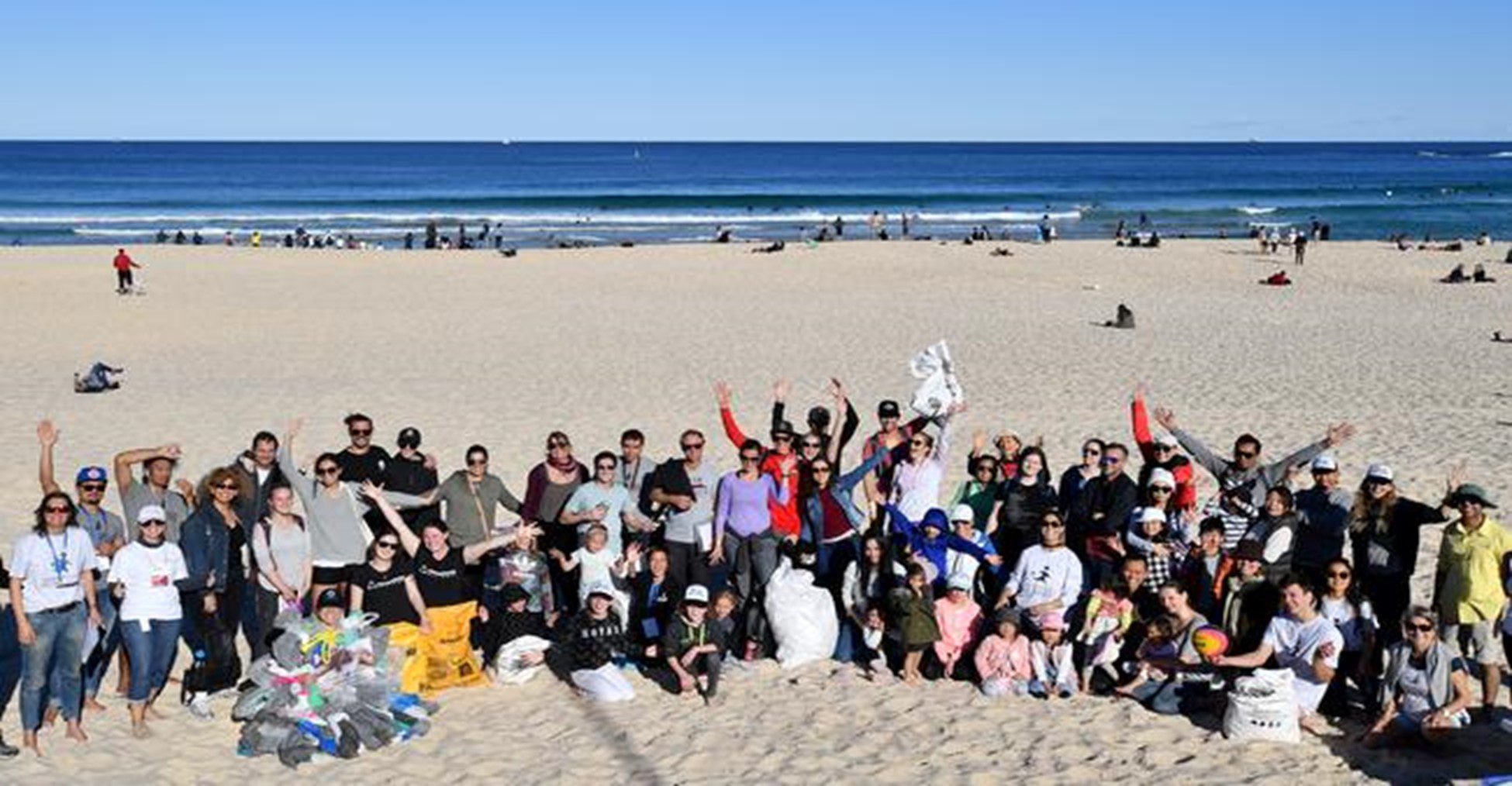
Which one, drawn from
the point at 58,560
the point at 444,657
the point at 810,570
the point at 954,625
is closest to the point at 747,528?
the point at 810,570

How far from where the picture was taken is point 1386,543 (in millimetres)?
8875

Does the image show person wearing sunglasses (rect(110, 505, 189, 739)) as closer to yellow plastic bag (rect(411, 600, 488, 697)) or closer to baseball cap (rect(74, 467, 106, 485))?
baseball cap (rect(74, 467, 106, 485))

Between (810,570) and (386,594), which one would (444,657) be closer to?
(386,594)

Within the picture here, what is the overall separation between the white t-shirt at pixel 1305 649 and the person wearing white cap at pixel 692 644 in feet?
11.3

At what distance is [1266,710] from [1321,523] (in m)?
1.71

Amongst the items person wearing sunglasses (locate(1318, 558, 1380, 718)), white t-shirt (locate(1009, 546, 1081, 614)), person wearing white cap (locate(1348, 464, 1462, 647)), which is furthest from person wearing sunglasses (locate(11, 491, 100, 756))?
person wearing white cap (locate(1348, 464, 1462, 647))

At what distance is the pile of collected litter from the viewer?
8297 mm

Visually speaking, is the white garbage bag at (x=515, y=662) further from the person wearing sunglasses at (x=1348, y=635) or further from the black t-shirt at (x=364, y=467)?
the person wearing sunglasses at (x=1348, y=635)

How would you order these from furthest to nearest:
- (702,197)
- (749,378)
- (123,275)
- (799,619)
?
(702,197)
(123,275)
(749,378)
(799,619)

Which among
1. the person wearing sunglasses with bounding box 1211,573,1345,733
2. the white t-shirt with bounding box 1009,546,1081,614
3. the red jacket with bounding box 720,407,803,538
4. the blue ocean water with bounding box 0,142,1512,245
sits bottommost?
the person wearing sunglasses with bounding box 1211,573,1345,733

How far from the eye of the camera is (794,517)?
10.3m

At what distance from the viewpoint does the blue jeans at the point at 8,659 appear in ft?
30.0

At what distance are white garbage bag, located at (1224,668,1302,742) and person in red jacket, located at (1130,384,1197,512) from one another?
188cm

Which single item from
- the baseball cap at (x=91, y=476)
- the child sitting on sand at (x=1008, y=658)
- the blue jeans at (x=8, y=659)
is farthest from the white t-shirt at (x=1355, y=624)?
the blue jeans at (x=8, y=659)
